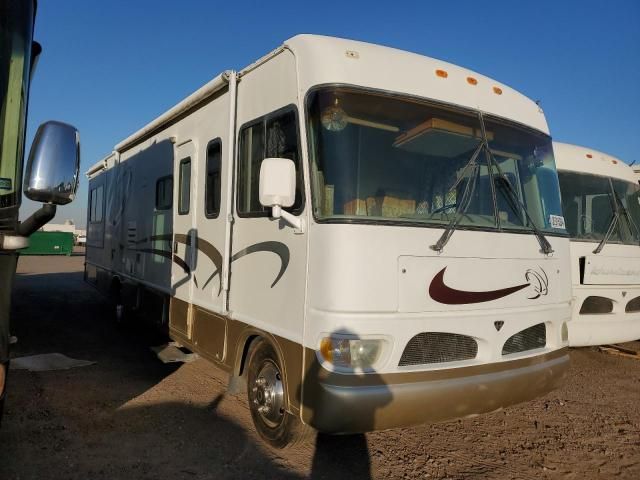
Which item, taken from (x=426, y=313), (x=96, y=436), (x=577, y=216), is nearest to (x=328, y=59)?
(x=426, y=313)

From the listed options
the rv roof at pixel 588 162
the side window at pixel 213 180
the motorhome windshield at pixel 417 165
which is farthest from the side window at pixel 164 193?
the rv roof at pixel 588 162

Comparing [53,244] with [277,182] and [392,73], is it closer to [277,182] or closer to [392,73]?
[277,182]

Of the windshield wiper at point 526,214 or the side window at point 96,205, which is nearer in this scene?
the windshield wiper at point 526,214

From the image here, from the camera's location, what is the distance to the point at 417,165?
11.9 feet

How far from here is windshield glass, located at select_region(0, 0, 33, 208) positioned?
8.26ft

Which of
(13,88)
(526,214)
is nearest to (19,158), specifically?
(13,88)

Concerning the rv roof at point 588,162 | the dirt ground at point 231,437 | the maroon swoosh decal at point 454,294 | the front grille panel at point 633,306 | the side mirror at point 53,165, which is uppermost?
the rv roof at point 588,162

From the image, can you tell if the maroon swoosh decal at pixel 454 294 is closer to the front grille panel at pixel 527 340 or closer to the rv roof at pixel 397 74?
the front grille panel at pixel 527 340

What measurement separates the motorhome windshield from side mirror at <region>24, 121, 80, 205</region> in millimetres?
1443

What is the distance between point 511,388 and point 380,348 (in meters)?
1.15

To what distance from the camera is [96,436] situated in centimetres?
402

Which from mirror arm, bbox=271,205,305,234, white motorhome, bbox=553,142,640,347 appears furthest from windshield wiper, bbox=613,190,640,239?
mirror arm, bbox=271,205,305,234

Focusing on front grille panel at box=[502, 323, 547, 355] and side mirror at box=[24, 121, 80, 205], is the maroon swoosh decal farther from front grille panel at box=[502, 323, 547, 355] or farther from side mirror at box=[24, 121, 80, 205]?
side mirror at box=[24, 121, 80, 205]

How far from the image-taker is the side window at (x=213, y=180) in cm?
469
